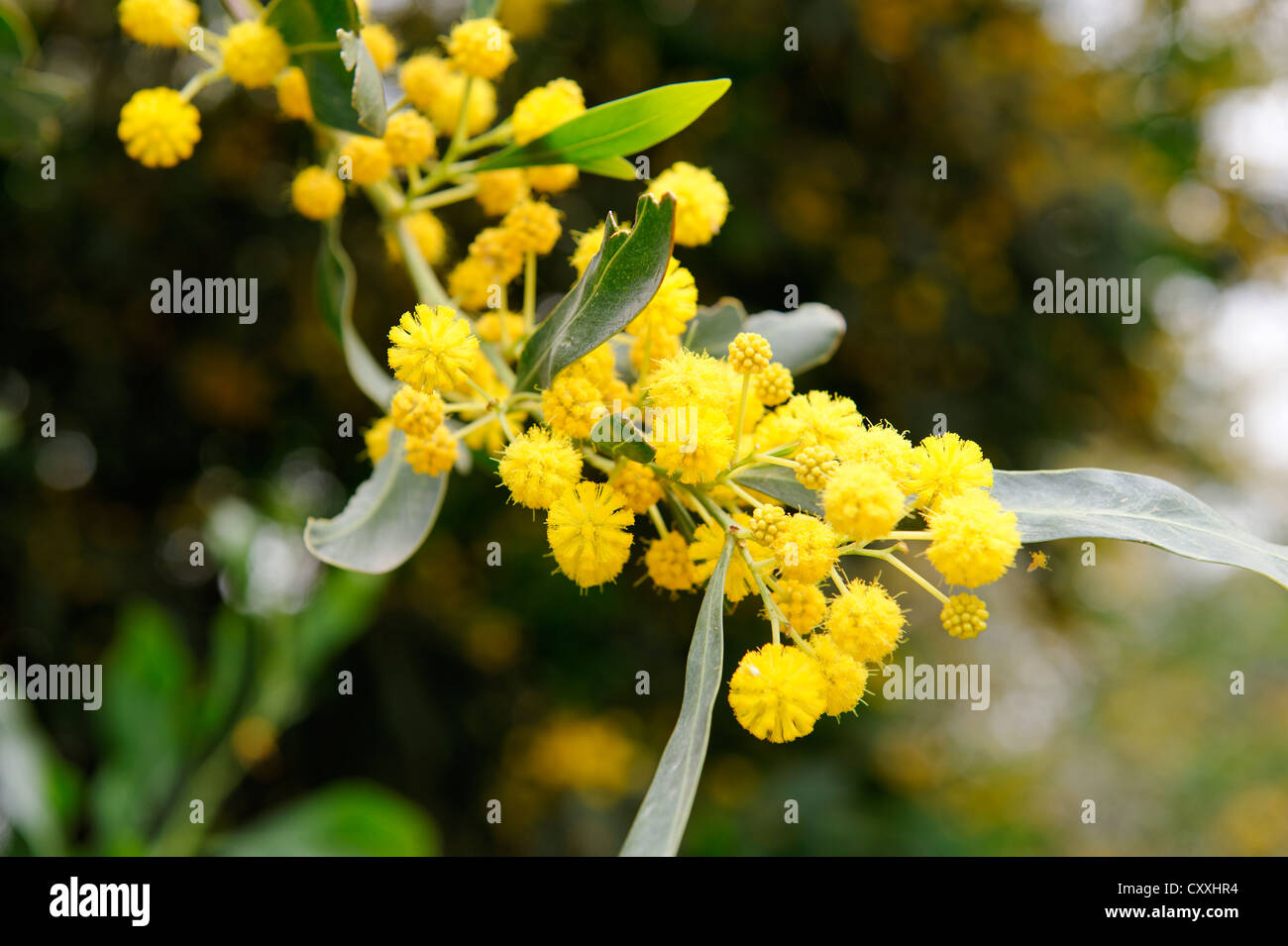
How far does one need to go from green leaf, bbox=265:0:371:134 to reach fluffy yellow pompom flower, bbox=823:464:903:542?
0.74 m

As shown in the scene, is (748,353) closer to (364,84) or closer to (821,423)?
(821,423)

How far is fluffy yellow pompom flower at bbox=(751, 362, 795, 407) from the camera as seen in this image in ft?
3.15

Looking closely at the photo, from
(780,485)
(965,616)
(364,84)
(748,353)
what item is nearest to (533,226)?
(364,84)

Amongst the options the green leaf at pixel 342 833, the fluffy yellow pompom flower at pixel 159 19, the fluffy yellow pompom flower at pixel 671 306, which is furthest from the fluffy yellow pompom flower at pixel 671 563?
the green leaf at pixel 342 833

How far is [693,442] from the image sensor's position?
2.82 feet

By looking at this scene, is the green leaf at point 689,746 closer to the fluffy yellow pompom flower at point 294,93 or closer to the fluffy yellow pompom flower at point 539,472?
the fluffy yellow pompom flower at point 539,472

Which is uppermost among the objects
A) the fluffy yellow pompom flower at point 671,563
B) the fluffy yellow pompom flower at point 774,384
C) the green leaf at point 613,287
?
the green leaf at point 613,287

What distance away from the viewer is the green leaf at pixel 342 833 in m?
2.41

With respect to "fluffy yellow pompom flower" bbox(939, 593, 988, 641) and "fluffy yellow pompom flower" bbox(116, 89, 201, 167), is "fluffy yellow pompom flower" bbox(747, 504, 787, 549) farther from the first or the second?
"fluffy yellow pompom flower" bbox(116, 89, 201, 167)

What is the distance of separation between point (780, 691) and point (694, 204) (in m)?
0.61

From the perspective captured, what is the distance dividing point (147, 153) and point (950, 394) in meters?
2.90

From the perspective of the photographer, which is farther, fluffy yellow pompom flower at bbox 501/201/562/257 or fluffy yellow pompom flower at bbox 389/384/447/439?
fluffy yellow pompom flower at bbox 501/201/562/257

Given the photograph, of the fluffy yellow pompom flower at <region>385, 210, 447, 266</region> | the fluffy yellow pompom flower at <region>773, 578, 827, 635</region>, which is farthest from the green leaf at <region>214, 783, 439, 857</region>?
the fluffy yellow pompom flower at <region>773, 578, 827, 635</region>

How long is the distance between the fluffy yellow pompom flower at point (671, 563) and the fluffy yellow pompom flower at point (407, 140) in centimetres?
59
